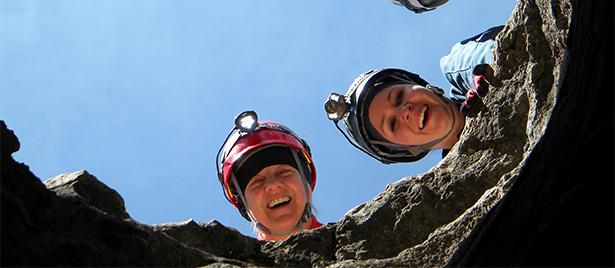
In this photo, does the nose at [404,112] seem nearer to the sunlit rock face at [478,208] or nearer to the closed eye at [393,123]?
the closed eye at [393,123]

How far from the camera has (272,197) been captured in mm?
7324

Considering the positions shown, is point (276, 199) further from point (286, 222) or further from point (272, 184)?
point (286, 222)

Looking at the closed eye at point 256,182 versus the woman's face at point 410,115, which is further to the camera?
the closed eye at point 256,182

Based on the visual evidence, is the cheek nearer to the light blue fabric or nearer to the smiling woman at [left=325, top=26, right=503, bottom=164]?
the smiling woman at [left=325, top=26, right=503, bottom=164]

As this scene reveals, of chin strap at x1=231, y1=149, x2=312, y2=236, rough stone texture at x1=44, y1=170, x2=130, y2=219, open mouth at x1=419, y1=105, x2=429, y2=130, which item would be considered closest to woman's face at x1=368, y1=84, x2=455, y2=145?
open mouth at x1=419, y1=105, x2=429, y2=130

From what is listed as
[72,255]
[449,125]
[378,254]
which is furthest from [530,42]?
[72,255]

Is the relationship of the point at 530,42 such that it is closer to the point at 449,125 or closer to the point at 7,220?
the point at 449,125

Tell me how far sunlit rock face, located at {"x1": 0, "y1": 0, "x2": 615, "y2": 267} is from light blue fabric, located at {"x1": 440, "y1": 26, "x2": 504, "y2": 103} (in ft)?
4.26

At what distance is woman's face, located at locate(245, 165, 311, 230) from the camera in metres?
7.31

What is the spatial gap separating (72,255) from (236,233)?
2393mm

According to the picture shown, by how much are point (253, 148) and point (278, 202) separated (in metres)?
0.61

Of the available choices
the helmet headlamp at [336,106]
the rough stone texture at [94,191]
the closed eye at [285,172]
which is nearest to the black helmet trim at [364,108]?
the helmet headlamp at [336,106]

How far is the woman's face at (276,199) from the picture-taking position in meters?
7.31

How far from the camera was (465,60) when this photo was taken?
760 cm
